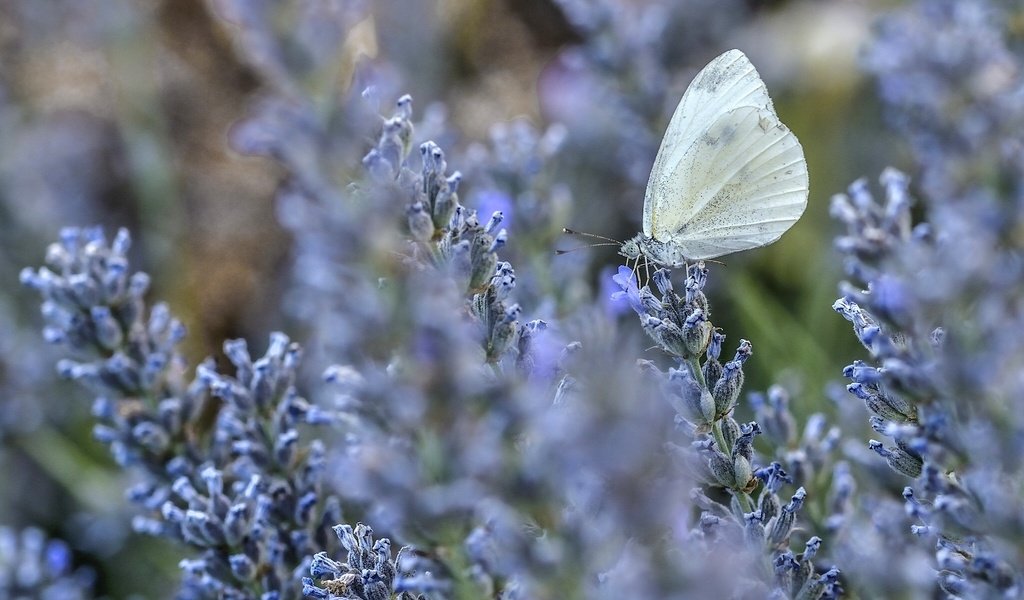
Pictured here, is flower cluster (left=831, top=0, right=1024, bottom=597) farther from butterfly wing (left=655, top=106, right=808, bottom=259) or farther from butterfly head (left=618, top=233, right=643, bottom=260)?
butterfly head (left=618, top=233, right=643, bottom=260)

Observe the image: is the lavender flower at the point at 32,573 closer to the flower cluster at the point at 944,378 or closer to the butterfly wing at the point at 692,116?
the butterfly wing at the point at 692,116

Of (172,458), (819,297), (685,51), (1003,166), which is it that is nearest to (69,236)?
(172,458)

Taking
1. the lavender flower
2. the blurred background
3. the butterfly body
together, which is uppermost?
the blurred background

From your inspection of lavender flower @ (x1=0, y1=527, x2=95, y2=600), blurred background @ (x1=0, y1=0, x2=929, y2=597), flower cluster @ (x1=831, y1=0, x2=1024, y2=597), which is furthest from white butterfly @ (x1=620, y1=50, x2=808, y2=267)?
lavender flower @ (x1=0, y1=527, x2=95, y2=600)

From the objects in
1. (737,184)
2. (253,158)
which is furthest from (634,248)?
(253,158)

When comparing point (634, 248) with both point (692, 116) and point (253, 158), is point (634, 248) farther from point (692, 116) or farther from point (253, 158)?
point (253, 158)

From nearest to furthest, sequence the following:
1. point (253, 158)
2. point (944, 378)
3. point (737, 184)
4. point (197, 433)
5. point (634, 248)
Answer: point (944, 378)
point (197, 433)
point (634, 248)
point (737, 184)
point (253, 158)
